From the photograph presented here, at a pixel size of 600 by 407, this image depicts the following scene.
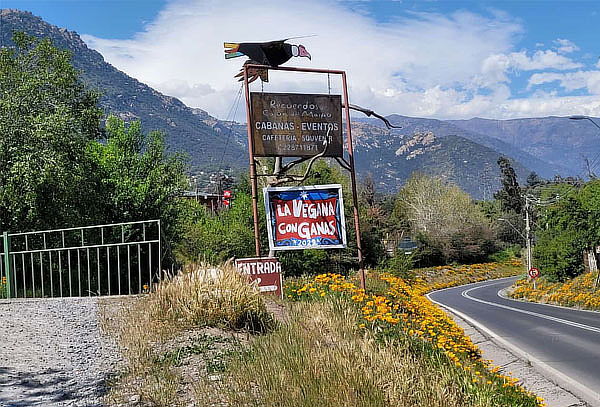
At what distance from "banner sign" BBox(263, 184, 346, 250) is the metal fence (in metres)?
2.20

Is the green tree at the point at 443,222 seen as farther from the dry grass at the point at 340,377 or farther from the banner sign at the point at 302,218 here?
the dry grass at the point at 340,377

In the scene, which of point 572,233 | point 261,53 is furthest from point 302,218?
point 572,233

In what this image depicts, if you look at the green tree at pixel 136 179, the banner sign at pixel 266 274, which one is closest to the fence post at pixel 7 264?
the banner sign at pixel 266 274

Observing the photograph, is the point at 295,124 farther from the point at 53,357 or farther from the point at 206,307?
the point at 53,357

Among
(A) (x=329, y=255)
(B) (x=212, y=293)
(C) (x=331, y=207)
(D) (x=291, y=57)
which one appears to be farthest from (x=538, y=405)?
(A) (x=329, y=255)

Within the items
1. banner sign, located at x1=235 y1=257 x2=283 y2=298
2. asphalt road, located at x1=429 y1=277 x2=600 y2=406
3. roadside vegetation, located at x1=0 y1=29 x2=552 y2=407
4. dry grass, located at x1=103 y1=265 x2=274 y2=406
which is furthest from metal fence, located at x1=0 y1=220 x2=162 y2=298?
asphalt road, located at x1=429 y1=277 x2=600 y2=406

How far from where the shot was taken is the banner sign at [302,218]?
1210 cm

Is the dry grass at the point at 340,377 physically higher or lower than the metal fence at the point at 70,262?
lower

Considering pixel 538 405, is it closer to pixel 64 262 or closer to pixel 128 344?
pixel 128 344

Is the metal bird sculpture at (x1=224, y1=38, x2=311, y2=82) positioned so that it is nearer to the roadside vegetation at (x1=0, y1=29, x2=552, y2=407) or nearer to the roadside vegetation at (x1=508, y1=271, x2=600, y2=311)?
the roadside vegetation at (x1=0, y1=29, x2=552, y2=407)

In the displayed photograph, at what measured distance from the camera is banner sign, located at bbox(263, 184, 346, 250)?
12.1 m

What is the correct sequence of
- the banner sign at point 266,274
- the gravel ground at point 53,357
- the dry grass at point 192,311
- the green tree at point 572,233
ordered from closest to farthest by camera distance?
the gravel ground at point 53,357 < the dry grass at point 192,311 < the banner sign at point 266,274 < the green tree at point 572,233

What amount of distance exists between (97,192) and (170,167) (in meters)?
5.22

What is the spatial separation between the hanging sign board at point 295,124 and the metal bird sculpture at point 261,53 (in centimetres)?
87
